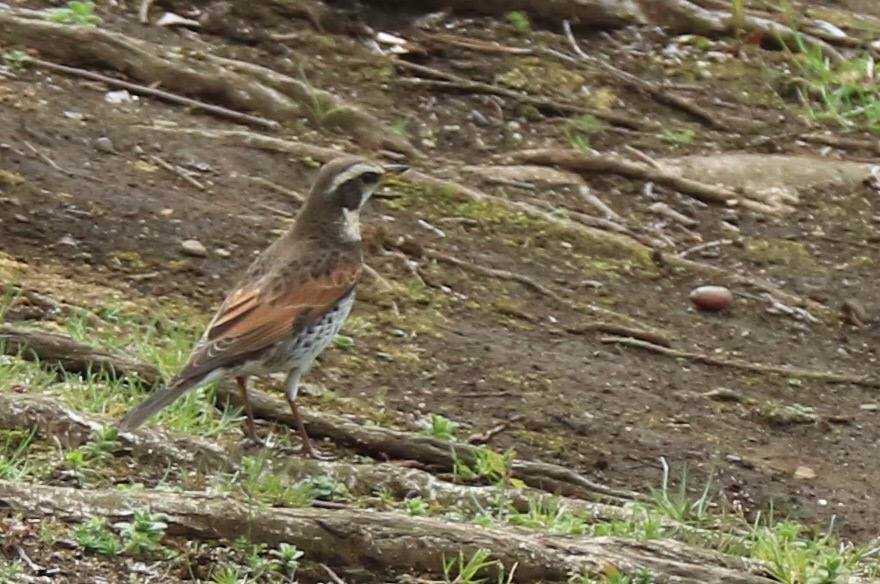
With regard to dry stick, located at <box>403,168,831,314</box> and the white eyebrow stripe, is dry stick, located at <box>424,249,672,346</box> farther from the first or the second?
the white eyebrow stripe

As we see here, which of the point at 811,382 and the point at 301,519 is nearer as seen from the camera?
the point at 301,519

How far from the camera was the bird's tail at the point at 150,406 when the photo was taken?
20.9 ft

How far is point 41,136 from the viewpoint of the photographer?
9680 mm

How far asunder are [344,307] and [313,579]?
173cm

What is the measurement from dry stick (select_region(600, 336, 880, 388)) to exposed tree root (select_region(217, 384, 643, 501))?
1.89 meters

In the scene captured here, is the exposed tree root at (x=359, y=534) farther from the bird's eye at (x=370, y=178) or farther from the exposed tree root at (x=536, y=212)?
the exposed tree root at (x=536, y=212)

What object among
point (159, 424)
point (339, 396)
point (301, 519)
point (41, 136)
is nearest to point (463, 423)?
point (339, 396)

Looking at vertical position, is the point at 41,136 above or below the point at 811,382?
above

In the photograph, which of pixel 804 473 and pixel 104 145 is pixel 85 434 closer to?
pixel 804 473

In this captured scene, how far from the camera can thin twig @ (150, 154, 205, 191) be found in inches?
385

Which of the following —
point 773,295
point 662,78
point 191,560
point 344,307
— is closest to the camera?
point 191,560

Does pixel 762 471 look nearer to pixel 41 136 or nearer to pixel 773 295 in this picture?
pixel 773 295

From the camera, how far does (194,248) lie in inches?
356

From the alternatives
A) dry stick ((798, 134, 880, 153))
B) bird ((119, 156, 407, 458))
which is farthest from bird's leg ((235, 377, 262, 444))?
dry stick ((798, 134, 880, 153))
